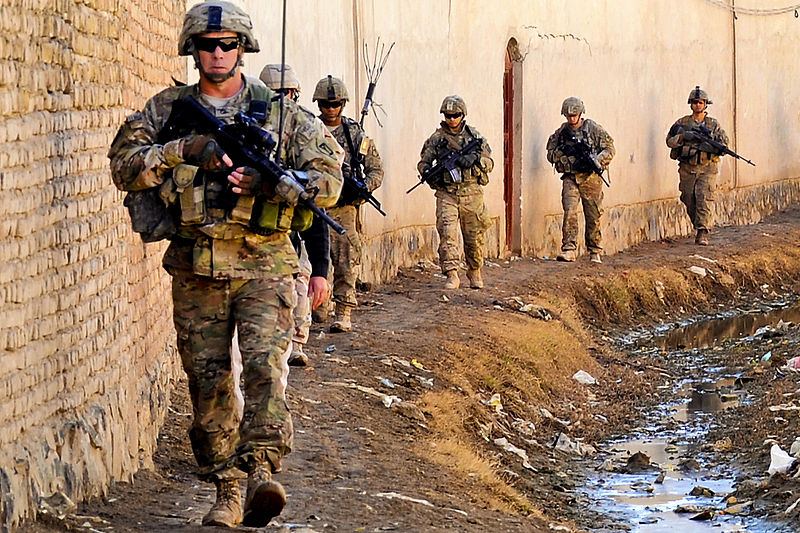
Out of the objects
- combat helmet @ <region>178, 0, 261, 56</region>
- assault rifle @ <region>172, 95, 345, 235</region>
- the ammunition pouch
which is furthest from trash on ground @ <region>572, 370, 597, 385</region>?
combat helmet @ <region>178, 0, 261, 56</region>

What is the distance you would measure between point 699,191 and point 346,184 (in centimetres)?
933

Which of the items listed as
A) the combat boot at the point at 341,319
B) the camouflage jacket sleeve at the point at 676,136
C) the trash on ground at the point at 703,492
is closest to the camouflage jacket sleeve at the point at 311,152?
the trash on ground at the point at 703,492

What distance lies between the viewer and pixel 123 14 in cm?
664

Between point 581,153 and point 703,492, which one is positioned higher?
point 581,153

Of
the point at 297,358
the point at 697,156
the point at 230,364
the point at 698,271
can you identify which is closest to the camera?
the point at 230,364

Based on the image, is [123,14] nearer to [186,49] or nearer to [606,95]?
[186,49]

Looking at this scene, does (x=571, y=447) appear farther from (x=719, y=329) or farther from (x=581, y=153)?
(x=581, y=153)

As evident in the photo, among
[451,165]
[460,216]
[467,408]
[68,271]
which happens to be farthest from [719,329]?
[68,271]

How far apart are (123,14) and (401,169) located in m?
7.79

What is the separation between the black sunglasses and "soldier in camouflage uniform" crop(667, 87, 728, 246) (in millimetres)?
13770

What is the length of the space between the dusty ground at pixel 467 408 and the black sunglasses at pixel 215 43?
1623mm

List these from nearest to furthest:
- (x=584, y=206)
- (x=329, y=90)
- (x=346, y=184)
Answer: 1. (x=329, y=90)
2. (x=346, y=184)
3. (x=584, y=206)

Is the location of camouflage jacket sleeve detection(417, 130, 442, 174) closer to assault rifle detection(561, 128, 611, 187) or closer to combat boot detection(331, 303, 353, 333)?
combat boot detection(331, 303, 353, 333)

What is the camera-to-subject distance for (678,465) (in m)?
9.49
